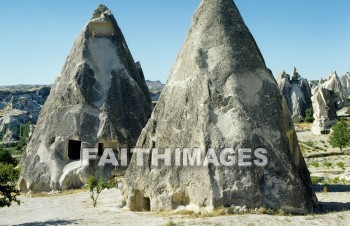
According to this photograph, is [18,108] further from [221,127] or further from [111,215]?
[221,127]

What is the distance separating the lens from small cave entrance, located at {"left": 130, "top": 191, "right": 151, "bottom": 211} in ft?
51.6

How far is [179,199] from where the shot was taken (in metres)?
14.5

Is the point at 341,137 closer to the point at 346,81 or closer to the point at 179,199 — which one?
the point at 179,199

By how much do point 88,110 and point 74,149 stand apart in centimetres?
239

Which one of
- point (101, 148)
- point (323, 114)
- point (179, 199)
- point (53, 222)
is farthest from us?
point (323, 114)

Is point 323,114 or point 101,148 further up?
point 323,114

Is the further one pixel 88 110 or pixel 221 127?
pixel 88 110

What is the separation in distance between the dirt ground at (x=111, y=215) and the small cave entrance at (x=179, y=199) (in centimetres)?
74

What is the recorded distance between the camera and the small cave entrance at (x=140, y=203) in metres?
15.7

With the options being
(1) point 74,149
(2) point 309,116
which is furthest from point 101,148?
(2) point 309,116

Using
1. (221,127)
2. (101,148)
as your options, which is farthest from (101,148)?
(221,127)

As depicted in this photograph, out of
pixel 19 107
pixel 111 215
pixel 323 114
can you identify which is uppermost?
pixel 19 107

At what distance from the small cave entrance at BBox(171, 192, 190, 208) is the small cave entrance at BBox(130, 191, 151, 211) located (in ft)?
5.18

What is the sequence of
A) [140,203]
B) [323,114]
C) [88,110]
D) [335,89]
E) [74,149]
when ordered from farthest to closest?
[335,89]
[323,114]
[74,149]
[88,110]
[140,203]
